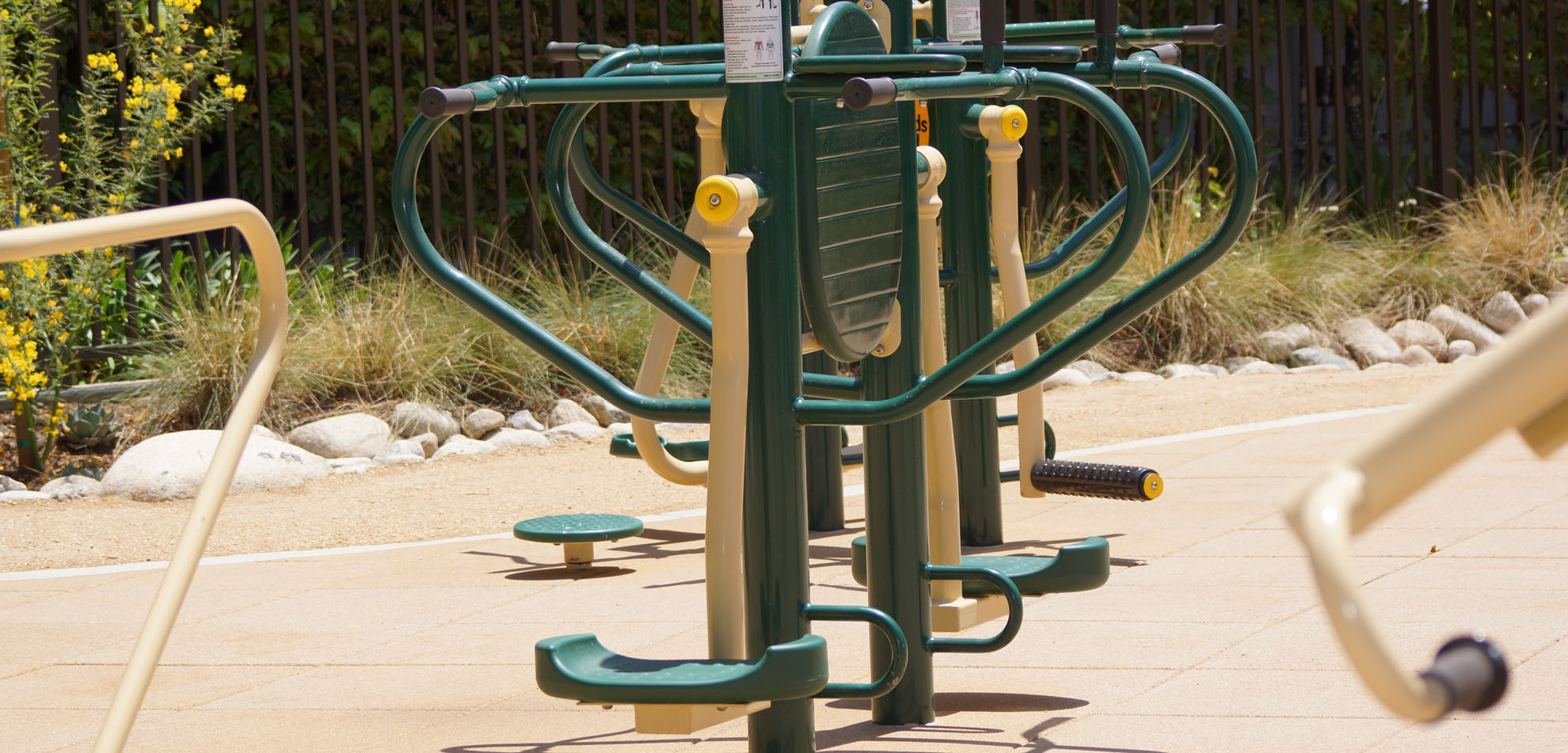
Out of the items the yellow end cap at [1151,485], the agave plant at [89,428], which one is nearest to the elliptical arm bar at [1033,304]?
the yellow end cap at [1151,485]

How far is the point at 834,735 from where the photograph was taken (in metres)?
3.39

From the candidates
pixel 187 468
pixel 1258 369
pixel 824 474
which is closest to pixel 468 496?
pixel 187 468

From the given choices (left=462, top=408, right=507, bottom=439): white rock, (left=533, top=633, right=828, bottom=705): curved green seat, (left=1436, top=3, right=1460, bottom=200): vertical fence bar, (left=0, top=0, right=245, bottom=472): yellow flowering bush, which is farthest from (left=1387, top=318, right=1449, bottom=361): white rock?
(left=533, top=633, right=828, bottom=705): curved green seat

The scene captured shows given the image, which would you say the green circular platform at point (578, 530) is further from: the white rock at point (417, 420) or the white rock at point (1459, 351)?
the white rock at point (1459, 351)

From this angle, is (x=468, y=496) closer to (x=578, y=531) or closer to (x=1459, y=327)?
(x=578, y=531)

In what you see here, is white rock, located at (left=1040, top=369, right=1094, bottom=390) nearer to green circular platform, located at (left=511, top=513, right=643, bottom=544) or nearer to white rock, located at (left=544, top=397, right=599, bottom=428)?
white rock, located at (left=544, top=397, right=599, bottom=428)

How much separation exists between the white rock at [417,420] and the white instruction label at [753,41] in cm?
512

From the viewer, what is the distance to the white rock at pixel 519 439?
25.1 ft

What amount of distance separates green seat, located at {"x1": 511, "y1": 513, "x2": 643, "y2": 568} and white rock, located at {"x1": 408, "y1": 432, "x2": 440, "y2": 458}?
2.44 metres

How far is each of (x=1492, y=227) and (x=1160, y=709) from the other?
7782 millimetres

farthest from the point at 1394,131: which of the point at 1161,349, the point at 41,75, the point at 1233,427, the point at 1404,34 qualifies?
the point at 41,75

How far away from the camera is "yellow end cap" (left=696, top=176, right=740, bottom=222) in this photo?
271 cm

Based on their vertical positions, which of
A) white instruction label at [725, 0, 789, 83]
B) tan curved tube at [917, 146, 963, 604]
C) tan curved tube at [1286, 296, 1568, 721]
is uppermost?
white instruction label at [725, 0, 789, 83]

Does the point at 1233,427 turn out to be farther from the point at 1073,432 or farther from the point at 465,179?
the point at 465,179
